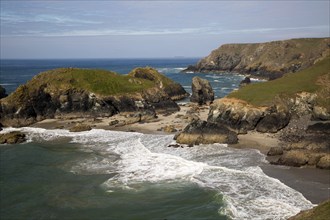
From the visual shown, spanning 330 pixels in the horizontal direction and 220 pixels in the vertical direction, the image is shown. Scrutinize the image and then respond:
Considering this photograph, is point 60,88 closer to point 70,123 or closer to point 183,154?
point 70,123

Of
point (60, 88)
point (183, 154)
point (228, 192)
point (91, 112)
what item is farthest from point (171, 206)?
point (60, 88)

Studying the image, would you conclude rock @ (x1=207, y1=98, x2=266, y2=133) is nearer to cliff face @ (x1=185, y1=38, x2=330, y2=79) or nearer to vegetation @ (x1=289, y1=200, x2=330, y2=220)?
vegetation @ (x1=289, y1=200, x2=330, y2=220)

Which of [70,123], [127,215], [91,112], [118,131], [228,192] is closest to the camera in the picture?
[127,215]

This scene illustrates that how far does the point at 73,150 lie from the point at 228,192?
81.9 ft

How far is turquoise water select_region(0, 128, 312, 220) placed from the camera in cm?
2908

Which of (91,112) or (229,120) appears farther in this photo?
(91,112)

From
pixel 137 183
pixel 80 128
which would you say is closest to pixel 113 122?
pixel 80 128

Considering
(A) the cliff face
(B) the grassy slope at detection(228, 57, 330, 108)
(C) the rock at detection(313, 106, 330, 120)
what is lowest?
(C) the rock at detection(313, 106, 330, 120)

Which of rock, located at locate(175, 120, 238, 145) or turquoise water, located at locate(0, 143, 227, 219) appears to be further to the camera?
rock, located at locate(175, 120, 238, 145)

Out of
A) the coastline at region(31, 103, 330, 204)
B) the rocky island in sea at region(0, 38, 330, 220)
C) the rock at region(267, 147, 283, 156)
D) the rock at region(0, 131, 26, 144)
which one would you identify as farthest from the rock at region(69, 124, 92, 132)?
the rock at region(267, 147, 283, 156)

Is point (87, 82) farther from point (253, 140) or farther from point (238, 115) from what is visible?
point (253, 140)

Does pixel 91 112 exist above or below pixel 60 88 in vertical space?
below

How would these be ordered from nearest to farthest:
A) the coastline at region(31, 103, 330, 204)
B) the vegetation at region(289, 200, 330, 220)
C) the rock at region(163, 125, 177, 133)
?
the vegetation at region(289, 200, 330, 220), the coastline at region(31, 103, 330, 204), the rock at region(163, 125, 177, 133)

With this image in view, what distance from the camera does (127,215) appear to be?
28.5m
